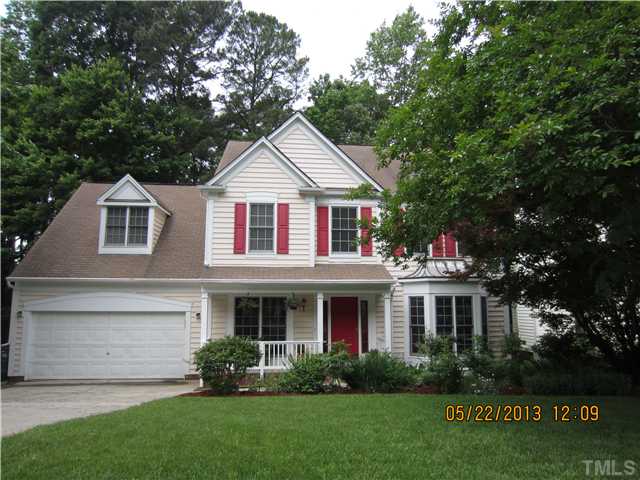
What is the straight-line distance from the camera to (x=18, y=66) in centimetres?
2606

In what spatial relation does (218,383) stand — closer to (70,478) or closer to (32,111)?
(70,478)

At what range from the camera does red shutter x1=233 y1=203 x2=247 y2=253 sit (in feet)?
45.5

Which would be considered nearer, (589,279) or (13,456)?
(13,456)

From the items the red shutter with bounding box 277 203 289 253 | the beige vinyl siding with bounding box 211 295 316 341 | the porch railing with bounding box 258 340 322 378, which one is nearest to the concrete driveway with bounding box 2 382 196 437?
the beige vinyl siding with bounding box 211 295 316 341

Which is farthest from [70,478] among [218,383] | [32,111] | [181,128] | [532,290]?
[181,128]

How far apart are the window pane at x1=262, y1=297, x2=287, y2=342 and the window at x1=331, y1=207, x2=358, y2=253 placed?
2.53 meters

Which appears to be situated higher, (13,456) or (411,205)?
(411,205)

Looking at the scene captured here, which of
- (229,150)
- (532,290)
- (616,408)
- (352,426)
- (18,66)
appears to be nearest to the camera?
(352,426)

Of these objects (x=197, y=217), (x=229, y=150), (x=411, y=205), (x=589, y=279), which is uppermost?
(x=229, y=150)

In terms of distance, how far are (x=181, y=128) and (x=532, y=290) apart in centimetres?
2464

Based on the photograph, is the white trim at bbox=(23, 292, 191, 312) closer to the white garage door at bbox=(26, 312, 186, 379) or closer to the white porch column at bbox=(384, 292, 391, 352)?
the white garage door at bbox=(26, 312, 186, 379)

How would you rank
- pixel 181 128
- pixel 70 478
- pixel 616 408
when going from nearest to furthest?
pixel 70 478, pixel 616 408, pixel 181 128

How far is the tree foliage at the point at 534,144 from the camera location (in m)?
4.84

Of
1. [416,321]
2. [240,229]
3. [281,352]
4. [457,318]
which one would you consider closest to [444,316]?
[457,318]
